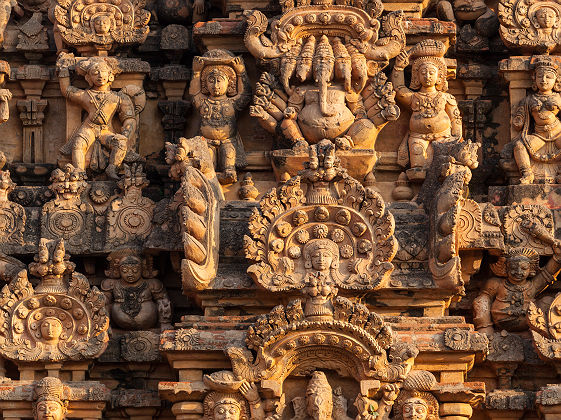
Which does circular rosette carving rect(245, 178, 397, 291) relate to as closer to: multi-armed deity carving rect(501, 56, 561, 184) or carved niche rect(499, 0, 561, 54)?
multi-armed deity carving rect(501, 56, 561, 184)

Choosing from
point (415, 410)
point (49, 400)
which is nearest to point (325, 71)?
point (415, 410)

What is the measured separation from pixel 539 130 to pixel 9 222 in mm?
5994

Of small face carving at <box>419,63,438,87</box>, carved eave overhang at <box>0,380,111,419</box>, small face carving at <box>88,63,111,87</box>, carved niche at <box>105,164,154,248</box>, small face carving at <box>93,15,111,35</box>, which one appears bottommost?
carved eave overhang at <box>0,380,111,419</box>

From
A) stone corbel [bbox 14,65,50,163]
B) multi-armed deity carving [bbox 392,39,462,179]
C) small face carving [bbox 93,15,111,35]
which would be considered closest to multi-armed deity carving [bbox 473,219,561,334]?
multi-armed deity carving [bbox 392,39,462,179]

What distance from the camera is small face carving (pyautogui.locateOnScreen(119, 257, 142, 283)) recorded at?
26.4 m

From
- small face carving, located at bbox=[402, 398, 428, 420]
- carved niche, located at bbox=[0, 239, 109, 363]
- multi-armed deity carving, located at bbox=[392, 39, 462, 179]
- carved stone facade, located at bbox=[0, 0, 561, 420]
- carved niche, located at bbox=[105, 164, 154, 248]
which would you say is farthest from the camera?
multi-armed deity carving, located at bbox=[392, 39, 462, 179]

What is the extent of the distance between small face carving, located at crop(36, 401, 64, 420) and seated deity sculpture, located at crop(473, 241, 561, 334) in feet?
15.3

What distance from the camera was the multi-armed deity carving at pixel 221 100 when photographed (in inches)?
1061

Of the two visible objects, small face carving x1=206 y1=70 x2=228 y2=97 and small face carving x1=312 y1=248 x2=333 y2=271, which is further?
small face carving x1=206 y1=70 x2=228 y2=97

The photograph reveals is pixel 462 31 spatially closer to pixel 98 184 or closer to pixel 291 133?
pixel 291 133

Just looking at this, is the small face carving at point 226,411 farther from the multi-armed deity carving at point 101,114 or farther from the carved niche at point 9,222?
the multi-armed deity carving at point 101,114

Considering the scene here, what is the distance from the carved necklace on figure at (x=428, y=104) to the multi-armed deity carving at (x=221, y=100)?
1.90m

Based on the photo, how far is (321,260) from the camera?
83.4ft

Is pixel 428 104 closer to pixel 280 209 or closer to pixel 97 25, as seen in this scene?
Result: pixel 280 209
